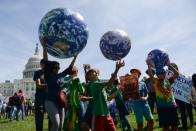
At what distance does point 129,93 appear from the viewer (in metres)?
10.6

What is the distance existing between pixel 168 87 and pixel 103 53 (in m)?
2.15

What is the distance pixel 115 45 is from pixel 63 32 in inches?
109

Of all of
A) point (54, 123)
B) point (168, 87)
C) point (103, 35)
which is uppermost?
point (103, 35)

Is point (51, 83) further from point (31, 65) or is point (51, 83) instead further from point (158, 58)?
point (31, 65)

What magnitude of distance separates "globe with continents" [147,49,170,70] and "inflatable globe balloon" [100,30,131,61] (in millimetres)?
848

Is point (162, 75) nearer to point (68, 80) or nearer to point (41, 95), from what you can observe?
point (68, 80)

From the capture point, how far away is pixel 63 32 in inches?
322

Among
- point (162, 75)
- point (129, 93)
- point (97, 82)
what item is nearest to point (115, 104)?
point (129, 93)

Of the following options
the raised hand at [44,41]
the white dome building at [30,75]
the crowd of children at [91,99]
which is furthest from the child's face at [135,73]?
the white dome building at [30,75]

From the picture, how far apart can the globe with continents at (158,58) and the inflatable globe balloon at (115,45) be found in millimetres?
848

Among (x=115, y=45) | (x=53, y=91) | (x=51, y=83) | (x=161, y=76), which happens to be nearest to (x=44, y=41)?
(x=51, y=83)

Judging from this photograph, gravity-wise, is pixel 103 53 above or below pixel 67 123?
above

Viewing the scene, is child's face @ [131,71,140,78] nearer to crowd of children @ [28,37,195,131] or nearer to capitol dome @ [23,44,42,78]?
crowd of children @ [28,37,195,131]

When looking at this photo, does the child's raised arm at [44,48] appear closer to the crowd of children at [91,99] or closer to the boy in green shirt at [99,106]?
the crowd of children at [91,99]
